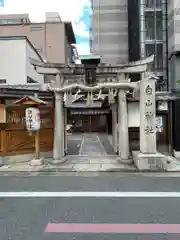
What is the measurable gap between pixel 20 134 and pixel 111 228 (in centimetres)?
950

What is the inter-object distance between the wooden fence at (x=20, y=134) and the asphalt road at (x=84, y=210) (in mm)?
4203

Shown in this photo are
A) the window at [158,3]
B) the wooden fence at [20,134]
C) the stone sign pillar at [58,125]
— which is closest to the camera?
the stone sign pillar at [58,125]

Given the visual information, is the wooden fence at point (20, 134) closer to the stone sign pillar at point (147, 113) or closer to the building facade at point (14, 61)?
the stone sign pillar at point (147, 113)

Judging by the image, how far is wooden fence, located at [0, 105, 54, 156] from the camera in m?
13.0

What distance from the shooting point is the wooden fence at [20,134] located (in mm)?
13047

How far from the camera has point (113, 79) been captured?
45.5 feet

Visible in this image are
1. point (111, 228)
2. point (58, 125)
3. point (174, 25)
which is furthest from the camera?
point (174, 25)

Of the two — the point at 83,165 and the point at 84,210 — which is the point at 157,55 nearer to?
the point at 83,165

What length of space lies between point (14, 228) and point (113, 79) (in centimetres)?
1015

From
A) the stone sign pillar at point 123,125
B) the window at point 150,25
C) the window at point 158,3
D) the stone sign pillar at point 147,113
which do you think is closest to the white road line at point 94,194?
the stone sign pillar at point 147,113

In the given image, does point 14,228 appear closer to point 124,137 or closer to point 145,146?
point 145,146

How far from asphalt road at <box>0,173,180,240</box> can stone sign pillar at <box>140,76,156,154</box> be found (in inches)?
102

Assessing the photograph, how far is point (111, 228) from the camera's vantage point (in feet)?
16.8

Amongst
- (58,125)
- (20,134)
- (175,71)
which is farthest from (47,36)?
(58,125)
